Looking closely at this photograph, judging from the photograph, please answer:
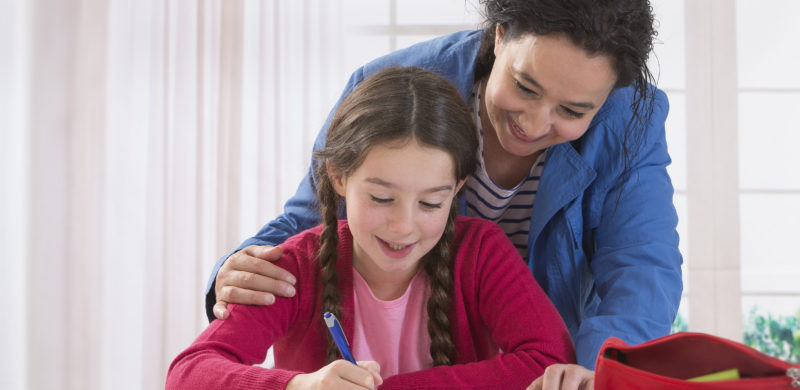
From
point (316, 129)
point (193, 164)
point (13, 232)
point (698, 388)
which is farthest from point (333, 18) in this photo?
point (698, 388)

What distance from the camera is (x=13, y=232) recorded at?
2729mm

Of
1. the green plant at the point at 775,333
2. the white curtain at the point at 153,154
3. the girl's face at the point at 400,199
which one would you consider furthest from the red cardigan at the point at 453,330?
the green plant at the point at 775,333

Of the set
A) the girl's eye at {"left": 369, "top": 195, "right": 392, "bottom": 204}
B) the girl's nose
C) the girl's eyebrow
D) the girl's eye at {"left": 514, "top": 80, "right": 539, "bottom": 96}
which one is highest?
the girl's eye at {"left": 514, "top": 80, "right": 539, "bottom": 96}

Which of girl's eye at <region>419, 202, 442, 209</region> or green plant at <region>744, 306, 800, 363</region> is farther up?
girl's eye at <region>419, 202, 442, 209</region>

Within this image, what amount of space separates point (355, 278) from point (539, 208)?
1.17 ft

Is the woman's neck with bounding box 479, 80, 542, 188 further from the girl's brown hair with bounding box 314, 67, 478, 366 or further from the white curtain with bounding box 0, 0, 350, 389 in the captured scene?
the white curtain with bounding box 0, 0, 350, 389

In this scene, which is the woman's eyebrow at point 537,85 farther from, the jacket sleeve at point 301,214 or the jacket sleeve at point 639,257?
the jacket sleeve at point 301,214

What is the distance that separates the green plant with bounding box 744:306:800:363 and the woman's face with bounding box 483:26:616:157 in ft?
7.27

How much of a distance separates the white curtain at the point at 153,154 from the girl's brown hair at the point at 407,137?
A: 167cm

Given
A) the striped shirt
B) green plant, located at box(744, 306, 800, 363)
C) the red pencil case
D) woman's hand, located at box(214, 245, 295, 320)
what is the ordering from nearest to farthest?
1. the red pencil case
2. woman's hand, located at box(214, 245, 295, 320)
3. the striped shirt
4. green plant, located at box(744, 306, 800, 363)

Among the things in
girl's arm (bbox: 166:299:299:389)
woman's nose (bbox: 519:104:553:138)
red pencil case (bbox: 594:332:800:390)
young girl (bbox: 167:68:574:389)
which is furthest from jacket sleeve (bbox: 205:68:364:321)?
red pencil case (bbox: 594:332:800:390)

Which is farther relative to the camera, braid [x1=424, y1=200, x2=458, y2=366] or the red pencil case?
braid [x1=424, y1=200, x2=458, y2=366]

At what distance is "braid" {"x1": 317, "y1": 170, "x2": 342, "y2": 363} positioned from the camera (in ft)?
3.74

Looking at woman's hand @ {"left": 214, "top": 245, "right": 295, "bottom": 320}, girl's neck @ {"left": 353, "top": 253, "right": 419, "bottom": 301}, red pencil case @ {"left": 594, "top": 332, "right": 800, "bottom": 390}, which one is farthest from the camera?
girl's neck @ {"left": 353, "top": 253, "right": 419, "bottom": 301}
